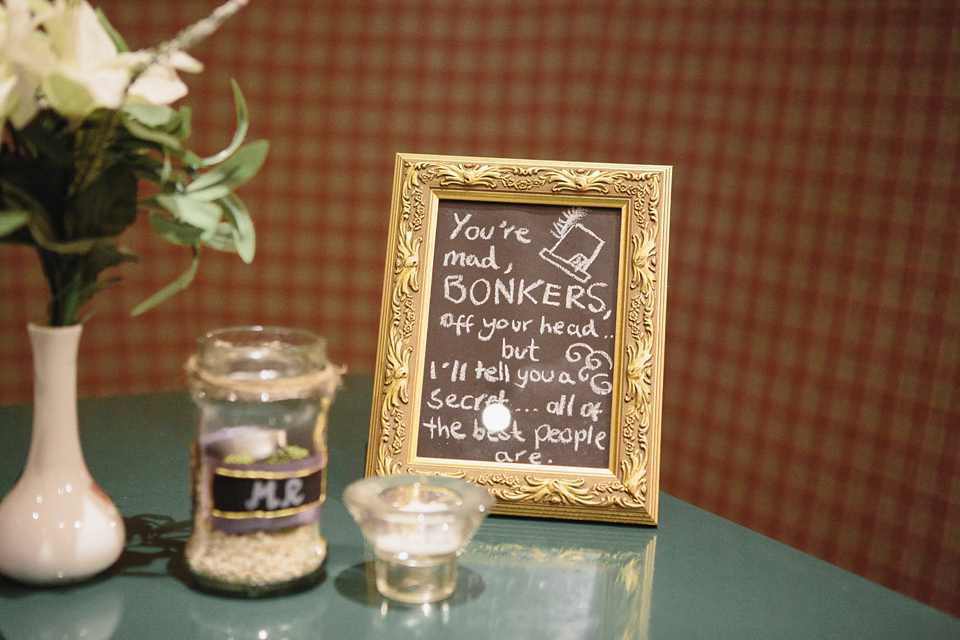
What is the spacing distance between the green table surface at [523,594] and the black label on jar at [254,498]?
8 cm

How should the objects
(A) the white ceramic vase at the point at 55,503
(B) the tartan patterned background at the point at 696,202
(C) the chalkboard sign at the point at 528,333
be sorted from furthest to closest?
1. (B) the tartan patterned background at the point at 696,202
2. (C) the chalkboard sign at the point at 528,333
3. (A) the white ceramic vase at the point at 55,503

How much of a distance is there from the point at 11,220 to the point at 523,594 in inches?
23.4

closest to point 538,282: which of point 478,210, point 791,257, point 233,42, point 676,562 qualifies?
point 478,210

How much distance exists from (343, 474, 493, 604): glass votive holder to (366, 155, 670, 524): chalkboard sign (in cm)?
12

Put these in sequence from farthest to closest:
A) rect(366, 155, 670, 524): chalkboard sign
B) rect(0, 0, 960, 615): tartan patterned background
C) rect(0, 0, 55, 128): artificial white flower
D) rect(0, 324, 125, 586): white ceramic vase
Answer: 1. rect(0, 0, 960, 615): tartan patterned background
2. rect(366, 155, 670, 524): chalkboard sign
3. rect(0, 324, 125, 586): white ceramic vase
4. rect(0, 0, 55, 128): artificial white flower

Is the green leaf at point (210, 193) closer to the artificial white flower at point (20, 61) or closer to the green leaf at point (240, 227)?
the green leaf at point (240, 227)

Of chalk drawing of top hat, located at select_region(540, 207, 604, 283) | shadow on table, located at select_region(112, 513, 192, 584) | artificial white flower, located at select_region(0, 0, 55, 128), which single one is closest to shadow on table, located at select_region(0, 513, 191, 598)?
shadow on table, located at select_region(112, 513, 192, 584)

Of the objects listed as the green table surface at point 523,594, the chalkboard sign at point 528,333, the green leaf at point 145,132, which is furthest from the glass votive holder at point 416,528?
the green leaf at point 145,132

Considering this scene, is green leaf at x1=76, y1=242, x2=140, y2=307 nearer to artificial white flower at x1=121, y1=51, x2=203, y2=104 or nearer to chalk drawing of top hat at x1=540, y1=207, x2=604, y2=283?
artificial white flower at x1=121, y1=51, x2=203, y2=104

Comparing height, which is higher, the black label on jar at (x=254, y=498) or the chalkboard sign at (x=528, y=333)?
the chalkboard sign at (x=528, y=333)

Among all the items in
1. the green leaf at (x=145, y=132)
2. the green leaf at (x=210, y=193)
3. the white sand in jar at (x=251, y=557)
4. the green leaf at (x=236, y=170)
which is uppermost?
the green leaf at (x=145, y=132)

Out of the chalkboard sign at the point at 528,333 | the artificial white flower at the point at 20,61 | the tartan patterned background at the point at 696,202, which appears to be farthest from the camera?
the tartan patterned background at the point at 696,202

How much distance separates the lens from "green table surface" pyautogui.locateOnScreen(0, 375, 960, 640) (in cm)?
81

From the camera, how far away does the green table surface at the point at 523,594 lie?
0.81m
